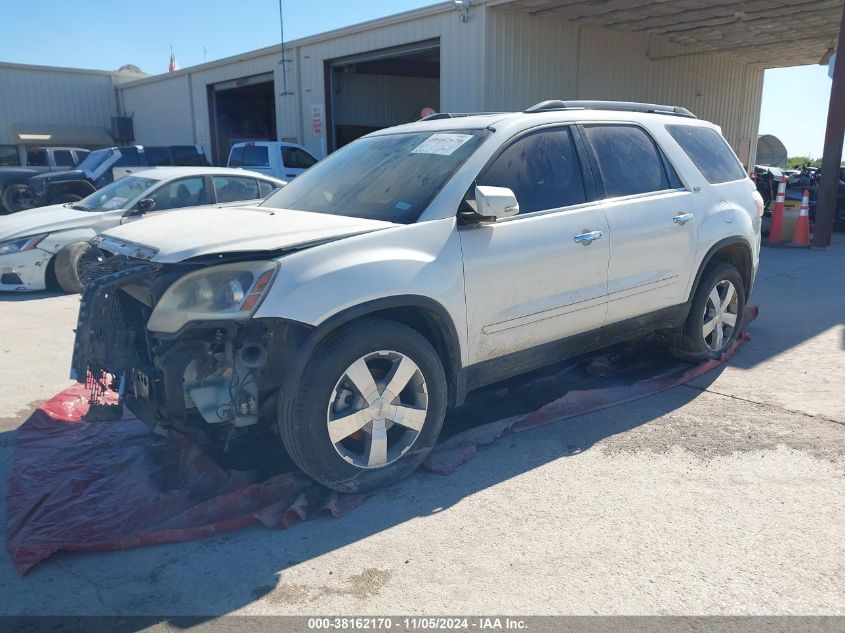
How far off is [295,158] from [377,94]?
766 centimetres

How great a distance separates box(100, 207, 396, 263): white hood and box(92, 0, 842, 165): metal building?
429 inches

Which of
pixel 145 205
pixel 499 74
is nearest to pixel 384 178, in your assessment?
pixel 145 205

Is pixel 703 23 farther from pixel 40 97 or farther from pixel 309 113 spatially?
pixel 40 97

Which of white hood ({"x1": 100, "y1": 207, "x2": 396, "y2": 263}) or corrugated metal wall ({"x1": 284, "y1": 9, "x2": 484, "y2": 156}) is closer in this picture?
white hood ({"x1": 100, "y1": 207, "x2": 396, "y2": 263})

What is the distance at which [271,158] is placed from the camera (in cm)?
1559

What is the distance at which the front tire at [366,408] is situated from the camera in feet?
10.6

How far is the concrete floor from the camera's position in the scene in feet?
8.99

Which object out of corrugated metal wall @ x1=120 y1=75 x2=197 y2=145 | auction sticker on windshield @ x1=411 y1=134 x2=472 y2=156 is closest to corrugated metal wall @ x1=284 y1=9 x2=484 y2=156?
corrugated metal wall @ x1=120 y1=75 x2=197 y2=145

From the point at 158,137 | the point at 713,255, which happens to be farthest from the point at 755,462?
the point at 158,137

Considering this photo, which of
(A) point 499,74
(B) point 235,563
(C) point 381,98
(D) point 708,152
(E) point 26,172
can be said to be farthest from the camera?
(C) point 381,98

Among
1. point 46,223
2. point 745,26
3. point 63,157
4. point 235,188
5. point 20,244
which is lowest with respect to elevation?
point 20,244

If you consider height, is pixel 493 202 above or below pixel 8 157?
below

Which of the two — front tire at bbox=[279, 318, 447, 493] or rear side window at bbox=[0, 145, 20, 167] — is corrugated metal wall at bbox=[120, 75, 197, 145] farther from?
front tire at bbox=[279, 318, 447, 493]

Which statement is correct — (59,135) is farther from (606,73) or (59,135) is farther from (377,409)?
(377,409)
